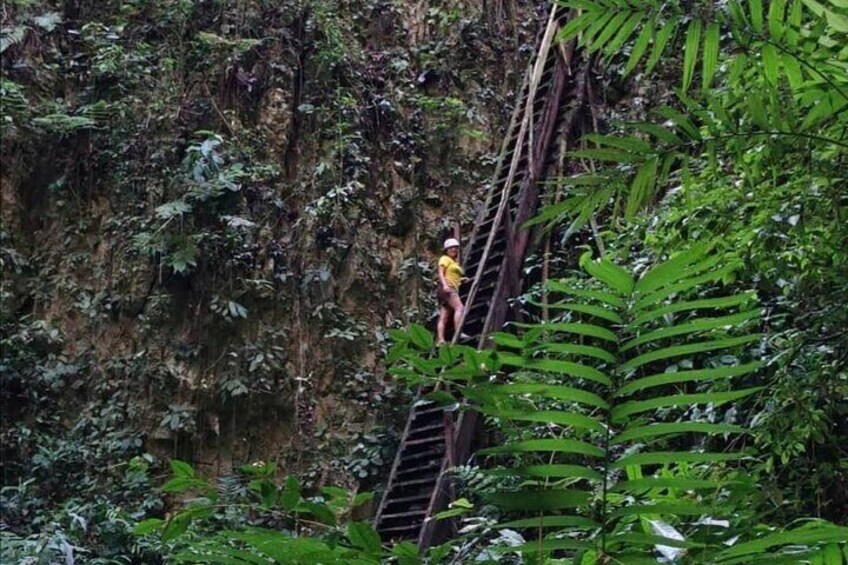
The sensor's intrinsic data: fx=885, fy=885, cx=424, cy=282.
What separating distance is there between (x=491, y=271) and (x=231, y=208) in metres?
2.88

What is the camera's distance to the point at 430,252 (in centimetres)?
945

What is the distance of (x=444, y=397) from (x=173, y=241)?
26.5 ft

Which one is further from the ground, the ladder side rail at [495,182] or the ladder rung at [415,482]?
the ladder side rail at [495,182]

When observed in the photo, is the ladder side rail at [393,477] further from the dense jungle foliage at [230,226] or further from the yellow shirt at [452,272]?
the yellow shirt at [452,272]

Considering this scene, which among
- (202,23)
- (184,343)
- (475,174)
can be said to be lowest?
(184,343)

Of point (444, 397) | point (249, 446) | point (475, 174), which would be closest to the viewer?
point (444, 397)

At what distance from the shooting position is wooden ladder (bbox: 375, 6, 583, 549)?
20.9ft

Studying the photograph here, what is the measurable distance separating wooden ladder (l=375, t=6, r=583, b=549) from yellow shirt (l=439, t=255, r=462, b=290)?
120 mm

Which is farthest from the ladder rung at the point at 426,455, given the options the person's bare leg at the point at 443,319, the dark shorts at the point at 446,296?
the dark shorts at the point at 446,296

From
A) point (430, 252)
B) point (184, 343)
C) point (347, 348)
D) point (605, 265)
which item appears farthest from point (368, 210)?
point (605, 265)

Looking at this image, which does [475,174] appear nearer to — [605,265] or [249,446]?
[249,446]

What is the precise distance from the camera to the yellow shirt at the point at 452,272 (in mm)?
7918

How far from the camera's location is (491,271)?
24.9ft

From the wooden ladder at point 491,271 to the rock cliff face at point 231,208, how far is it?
98 centimetres
